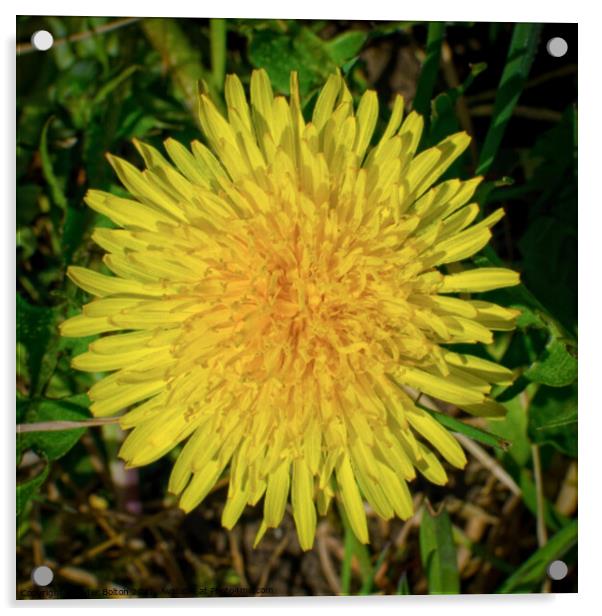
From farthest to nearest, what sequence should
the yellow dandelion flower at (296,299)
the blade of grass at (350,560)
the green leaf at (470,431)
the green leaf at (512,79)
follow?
the blade of grass at (350,560)
the green leaf at (512,79)
the green leaf at (470,431)
the yellow dandelion flower at (296,299)

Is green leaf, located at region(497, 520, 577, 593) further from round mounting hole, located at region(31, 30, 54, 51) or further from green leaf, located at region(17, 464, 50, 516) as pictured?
round mounting hole, located at region(31, 30, 54, 51)

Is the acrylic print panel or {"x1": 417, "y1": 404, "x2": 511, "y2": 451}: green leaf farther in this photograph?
{"x1": 417, "y1": 404, "x2": 511, "y2": 451}: green leaf

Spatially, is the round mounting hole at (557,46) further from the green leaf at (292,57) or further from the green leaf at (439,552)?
the green leaf at (439,552)

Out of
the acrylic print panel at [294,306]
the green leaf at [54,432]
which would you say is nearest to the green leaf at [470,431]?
the acrylic print panel at [294,306]

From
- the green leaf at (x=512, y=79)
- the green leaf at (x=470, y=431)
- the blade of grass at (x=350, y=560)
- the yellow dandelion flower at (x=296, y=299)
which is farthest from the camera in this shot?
the blade of grass at (x=350, y=560)

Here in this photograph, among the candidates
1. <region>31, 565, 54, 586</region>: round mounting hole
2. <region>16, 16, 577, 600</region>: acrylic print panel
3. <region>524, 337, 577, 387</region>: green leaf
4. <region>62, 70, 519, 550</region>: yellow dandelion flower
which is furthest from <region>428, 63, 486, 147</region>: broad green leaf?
<region>31, 565, 54, 586</region>: round mounting hole

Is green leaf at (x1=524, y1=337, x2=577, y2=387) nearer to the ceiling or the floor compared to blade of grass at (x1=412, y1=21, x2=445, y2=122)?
nearer to the floor

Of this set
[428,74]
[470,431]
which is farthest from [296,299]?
[428,74]
